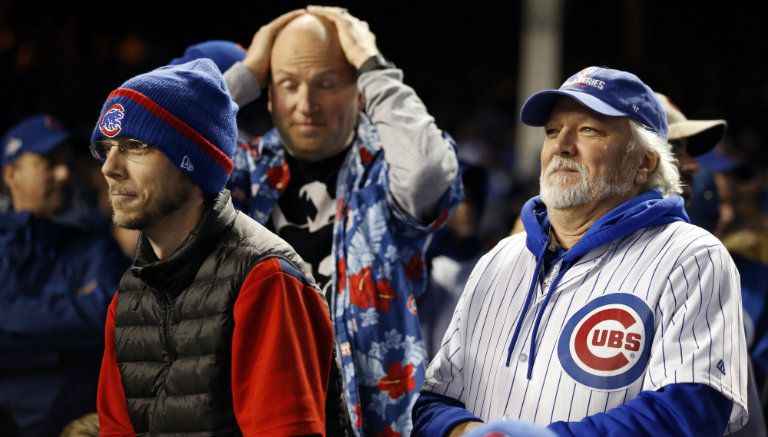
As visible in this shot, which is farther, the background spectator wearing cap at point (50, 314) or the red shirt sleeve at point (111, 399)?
the background spectator wearing cap at point (50, 314)

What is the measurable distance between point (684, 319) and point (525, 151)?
8.79 metres

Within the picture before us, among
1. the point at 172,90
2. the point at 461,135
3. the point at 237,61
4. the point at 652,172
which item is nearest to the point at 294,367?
the point at 172,90

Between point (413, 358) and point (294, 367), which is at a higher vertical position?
point (294, 367)

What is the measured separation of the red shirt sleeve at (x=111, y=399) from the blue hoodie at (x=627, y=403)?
2.48 ft

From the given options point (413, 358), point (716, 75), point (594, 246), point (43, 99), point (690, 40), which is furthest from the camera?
point (690, 40)

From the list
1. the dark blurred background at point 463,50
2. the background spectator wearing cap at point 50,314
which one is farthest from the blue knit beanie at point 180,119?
the dark blurred background at point 463,50

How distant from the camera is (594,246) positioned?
261 centimetres

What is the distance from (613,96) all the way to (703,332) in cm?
68

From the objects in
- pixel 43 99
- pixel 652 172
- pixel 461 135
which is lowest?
pixel 461 135

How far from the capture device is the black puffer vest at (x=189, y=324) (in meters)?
2.25

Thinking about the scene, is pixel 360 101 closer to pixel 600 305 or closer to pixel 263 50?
pixel 263 50

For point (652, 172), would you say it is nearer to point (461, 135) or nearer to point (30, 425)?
point (30, 425)

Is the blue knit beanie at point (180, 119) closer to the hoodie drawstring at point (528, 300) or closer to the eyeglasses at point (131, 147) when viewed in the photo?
the eyeglasses at point (131, 147)

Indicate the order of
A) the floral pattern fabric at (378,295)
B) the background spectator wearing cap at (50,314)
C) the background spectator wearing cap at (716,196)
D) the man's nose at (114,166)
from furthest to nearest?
the background spectator wearing cap at (50,314)
the background spectator wearing cap at (716,196)
the floral pattern fabric at (378,295)
the man's nose at (114,166)
